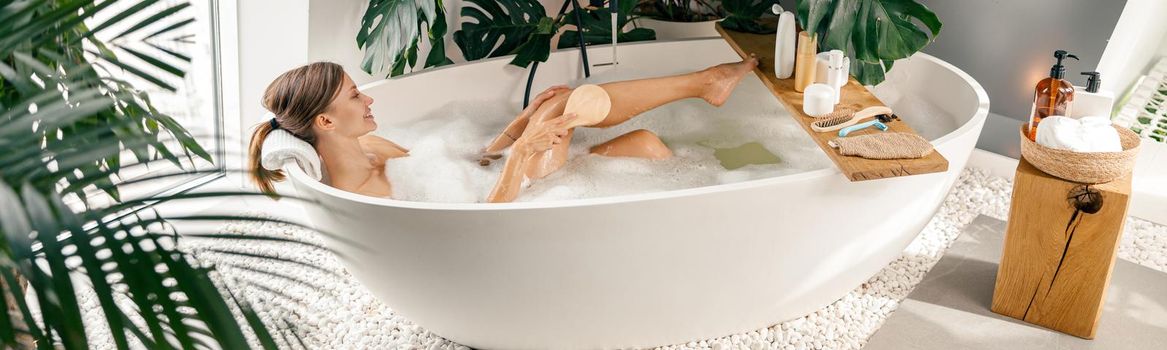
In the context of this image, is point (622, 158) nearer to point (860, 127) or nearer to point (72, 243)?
point (860, 127)

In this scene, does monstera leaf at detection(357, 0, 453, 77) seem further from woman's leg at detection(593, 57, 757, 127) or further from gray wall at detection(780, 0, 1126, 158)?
gray wall at detection(780, 0, 1126, 158)

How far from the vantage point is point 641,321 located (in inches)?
86.4

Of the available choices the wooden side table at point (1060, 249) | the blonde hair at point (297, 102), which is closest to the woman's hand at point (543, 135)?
the blonde hair at point (297, 102)

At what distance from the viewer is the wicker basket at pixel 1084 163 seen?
2.15 metres

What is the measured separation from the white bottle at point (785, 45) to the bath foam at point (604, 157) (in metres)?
0.27

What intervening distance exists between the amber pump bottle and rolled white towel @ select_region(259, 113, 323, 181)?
1.77m

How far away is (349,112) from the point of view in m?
2.21

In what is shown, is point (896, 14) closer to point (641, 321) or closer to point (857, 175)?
point (857, 175)

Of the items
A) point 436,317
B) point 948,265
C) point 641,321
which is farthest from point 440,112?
point 948,265

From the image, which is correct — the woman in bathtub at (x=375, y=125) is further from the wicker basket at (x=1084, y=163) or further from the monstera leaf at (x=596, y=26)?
the wicker basket at (x=1084, y=163)

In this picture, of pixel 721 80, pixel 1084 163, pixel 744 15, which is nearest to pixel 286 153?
pixel 721 80

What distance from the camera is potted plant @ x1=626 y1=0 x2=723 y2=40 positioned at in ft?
12.4

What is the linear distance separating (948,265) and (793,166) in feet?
1.85

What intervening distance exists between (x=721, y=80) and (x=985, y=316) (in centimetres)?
99
